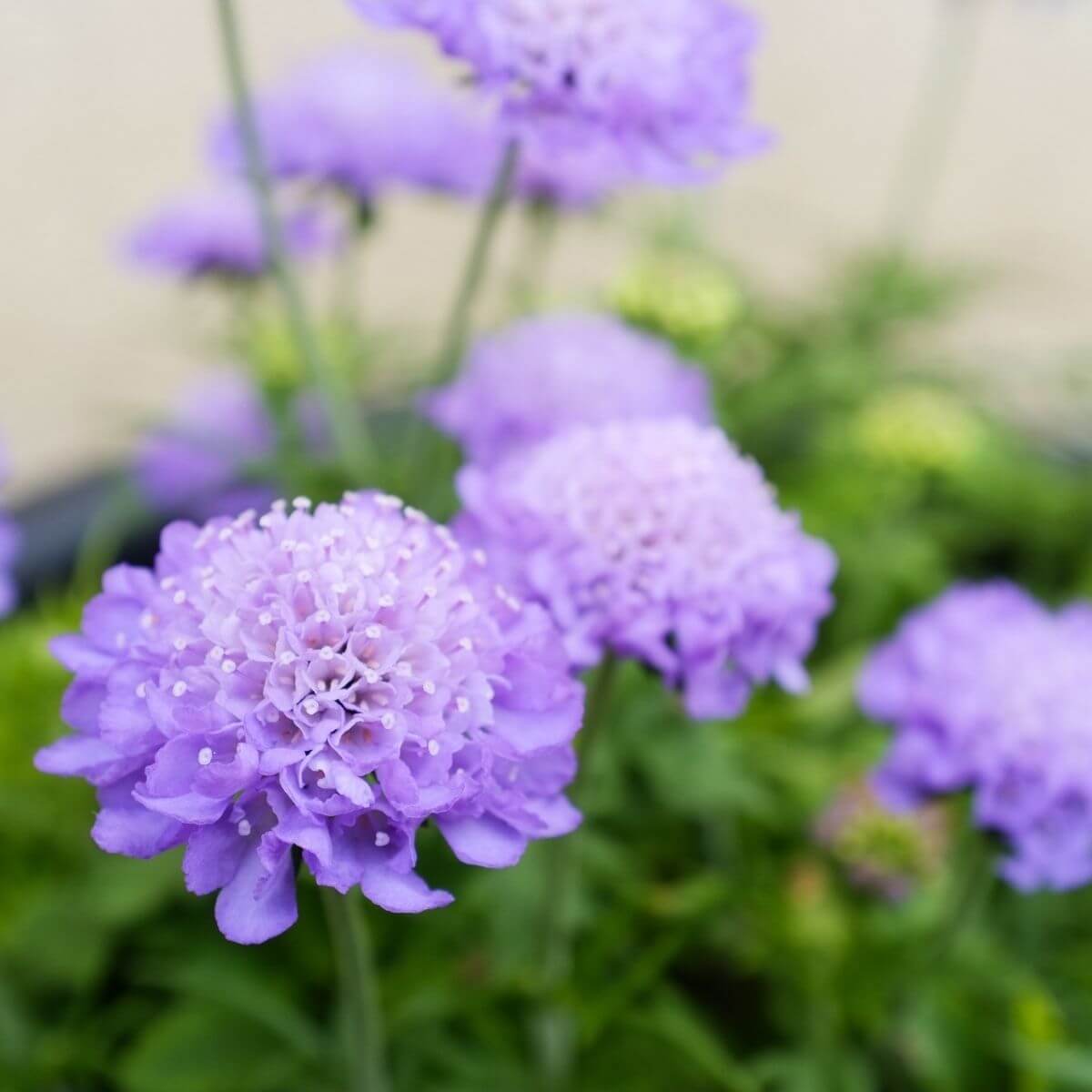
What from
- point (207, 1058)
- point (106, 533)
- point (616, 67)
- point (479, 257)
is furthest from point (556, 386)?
point (106, 533)

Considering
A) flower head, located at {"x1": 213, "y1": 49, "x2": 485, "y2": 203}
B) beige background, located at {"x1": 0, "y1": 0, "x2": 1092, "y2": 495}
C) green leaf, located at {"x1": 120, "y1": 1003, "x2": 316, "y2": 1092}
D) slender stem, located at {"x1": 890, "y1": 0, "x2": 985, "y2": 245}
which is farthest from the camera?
slender stem, located at {"x1": 890, "y1": 0, "x2": 985, "y2": 245}

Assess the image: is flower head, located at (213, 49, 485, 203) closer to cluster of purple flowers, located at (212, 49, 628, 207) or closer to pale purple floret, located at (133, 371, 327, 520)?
cluster of purple flowers, located at (212, 49, 628, 207)

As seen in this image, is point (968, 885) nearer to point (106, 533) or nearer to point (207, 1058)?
point (207, 1058)

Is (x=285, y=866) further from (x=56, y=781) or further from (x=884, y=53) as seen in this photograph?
(x=884, y=53)

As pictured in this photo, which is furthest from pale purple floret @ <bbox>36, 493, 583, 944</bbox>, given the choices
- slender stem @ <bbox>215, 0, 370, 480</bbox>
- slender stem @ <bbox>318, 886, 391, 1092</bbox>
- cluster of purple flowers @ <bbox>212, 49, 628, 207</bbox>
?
cluster of purple flowers @ <bbox>212, 49, 628, 207</bbox>

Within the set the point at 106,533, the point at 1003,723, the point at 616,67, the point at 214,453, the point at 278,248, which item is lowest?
the point at 106,533

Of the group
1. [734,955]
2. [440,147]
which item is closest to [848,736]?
[734,955]
